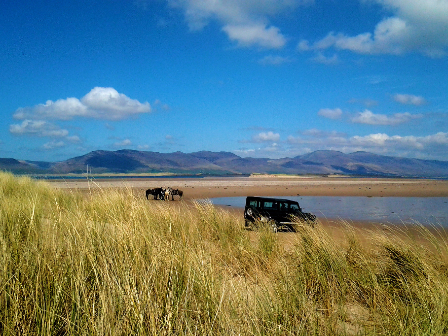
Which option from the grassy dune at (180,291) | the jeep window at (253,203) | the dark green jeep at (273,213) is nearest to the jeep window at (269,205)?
the dark green jeep at (273,213)

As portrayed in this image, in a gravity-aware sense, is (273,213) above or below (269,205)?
below

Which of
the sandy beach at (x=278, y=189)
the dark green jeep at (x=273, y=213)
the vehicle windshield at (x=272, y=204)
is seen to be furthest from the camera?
the sandy beach at (x=278, y=189)

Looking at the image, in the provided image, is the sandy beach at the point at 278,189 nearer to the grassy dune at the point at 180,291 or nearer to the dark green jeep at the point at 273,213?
the dark green jeep at the point at 273,213

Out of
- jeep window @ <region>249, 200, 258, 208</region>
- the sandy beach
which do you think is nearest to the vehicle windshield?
jeep window @ <region>249, 200, 258, 208</region>

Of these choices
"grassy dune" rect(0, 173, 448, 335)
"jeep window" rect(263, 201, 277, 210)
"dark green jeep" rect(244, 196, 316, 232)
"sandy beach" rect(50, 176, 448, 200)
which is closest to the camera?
"grassy dune" rect(0, 173, 448, 335)

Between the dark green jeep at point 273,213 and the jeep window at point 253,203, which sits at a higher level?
the jeep window at point 253,203

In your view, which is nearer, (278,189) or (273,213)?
(273,213)

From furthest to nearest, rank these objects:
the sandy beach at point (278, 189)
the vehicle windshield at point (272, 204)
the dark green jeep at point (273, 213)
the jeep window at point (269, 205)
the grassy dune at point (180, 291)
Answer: the sandy beach at point (278, 189)
the jeep window at point (269, 205)
the vehicle windshield at point (272, 204)
the dark green jeep at point (273, 213)
the grassy dune at point (180, 291)

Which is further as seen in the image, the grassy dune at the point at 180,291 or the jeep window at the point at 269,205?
the jeep window at the point at 269,205

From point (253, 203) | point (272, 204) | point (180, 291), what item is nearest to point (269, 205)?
point (272, 204)

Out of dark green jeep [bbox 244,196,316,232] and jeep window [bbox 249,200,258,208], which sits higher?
jeep window [bbox 249,200,258,208]

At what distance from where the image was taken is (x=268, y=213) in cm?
1177

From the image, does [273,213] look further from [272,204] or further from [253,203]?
[253,203]

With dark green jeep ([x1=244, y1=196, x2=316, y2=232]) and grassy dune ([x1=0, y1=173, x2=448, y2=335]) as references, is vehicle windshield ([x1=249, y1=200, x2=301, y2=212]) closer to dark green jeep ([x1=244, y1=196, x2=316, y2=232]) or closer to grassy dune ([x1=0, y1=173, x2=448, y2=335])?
dark green jeep ([x1=244, y1=196, x2=316, y2=232])
